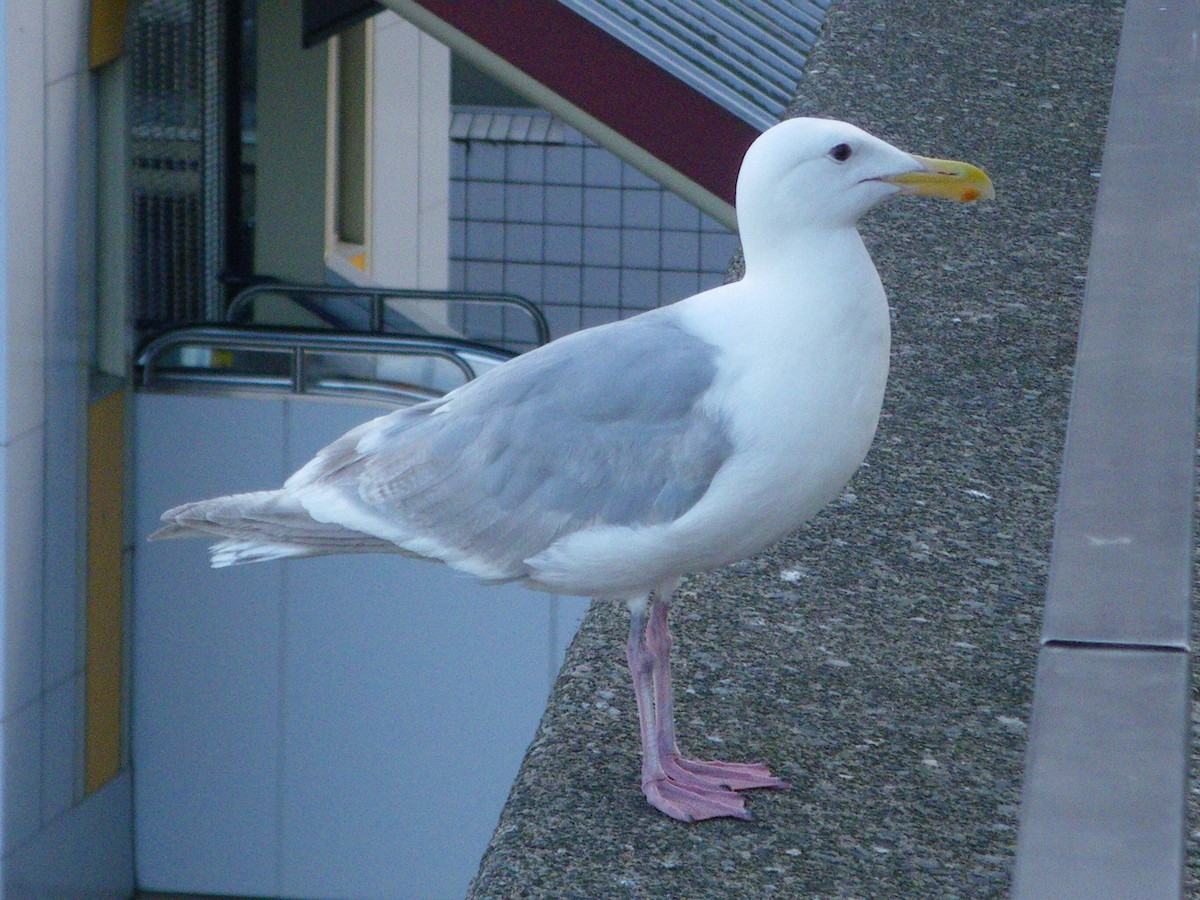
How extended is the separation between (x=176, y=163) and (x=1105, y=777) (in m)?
6.90

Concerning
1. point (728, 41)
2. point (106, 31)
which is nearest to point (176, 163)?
point (106, 31)

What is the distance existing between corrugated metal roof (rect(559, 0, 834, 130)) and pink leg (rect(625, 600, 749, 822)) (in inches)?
121

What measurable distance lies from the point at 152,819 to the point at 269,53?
358 centimetres

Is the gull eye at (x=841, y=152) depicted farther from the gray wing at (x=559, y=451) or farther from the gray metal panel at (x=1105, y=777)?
the gray metal panel at (x=1105, y=777)

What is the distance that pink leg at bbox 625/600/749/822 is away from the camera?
5.57 feet

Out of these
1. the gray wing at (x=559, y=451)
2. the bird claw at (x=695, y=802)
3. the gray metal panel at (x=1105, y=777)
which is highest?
the gray wing at (x=559, y=451)

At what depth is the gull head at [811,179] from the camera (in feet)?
5.76

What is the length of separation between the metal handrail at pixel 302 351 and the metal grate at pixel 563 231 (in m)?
3.67

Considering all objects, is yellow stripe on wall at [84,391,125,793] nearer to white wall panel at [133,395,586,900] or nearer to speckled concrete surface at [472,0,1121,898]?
white wall panel at [133,395,586,900]

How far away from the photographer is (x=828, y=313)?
5.66 ft

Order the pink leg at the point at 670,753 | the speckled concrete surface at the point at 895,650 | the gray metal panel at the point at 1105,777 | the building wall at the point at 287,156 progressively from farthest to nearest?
the building wall at the point at 287,156 → the pink leg at the point at 670,753 → the speckled concrete surface at the point at 895,650 → the gray metal panel at the point at 1105,777

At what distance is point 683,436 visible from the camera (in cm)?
176

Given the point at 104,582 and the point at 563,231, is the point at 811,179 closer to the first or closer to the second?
the point at 104,582

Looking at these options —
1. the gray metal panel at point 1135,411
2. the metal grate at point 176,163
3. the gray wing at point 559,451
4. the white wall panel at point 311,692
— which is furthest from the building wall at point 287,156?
the gray metal panel at point 1135,411
